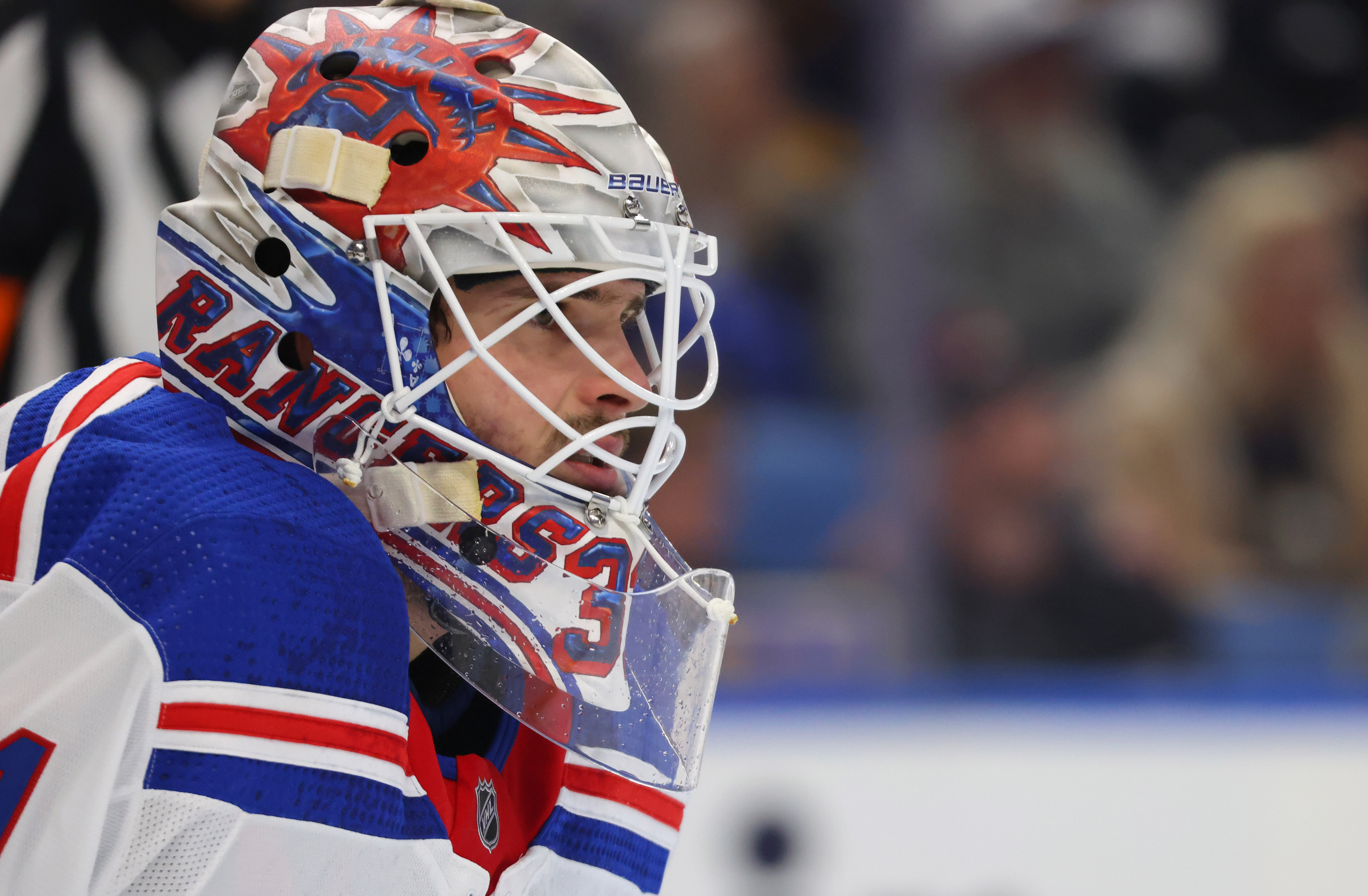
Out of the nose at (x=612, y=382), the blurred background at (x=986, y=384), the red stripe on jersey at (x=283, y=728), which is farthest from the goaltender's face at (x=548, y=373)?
the blurred background at (x=986, y=384)

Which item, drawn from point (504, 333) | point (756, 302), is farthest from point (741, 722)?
point (504, 333)

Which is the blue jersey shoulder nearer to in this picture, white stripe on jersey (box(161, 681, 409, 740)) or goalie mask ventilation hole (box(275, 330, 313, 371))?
white stripe on jersey (box(161, 681, 409, 740))

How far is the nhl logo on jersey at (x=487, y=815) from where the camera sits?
1412mm

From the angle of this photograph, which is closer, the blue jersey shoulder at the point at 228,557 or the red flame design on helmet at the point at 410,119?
the blue jersey shoulder at the point at 228,557

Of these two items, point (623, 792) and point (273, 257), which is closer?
point (273, 257)

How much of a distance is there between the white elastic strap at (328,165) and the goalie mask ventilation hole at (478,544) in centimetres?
33

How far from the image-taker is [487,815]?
143cm

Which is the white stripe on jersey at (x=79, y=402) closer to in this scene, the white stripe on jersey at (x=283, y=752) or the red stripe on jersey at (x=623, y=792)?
the white stripe on jersey at (x=283, y=752)

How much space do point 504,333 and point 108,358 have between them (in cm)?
106

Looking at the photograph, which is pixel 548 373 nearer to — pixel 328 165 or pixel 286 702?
pixel 328 165

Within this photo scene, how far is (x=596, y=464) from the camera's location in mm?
1477

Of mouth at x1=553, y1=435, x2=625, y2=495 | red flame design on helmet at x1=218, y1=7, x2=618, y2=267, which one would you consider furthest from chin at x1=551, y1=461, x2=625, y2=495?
red flame design on helmet at x1=218, y1=7, x2=618, y2=267

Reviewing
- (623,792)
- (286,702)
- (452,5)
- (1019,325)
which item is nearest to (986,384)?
(1019,325)

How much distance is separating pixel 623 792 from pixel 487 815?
19 cm
